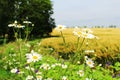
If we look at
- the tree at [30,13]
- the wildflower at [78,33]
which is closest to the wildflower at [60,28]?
the wildflower at [78,33]

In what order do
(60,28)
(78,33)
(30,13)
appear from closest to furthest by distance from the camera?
(78,33)
(60,28)
(30,13)

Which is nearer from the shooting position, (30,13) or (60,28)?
(60,28)

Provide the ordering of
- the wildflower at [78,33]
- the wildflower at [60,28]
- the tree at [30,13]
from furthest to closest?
the tree at [30,13], the wildflower at [60,28], the wildflower at [78,33]

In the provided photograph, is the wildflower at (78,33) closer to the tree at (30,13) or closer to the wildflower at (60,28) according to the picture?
the wildflower at (60,28)

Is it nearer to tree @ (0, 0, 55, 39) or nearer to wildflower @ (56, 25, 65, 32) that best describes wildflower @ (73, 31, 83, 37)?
wildflower @ (56, 25, 65, 32)

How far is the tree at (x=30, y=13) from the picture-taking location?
49188mm

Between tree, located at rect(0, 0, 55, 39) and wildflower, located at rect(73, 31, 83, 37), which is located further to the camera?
tree, located at rect(0, 0, 55, 39)

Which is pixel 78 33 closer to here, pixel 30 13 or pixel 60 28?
pixel 60 28

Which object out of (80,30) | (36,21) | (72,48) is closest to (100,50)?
(72,48)

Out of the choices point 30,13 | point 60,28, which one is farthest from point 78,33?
point 30,13

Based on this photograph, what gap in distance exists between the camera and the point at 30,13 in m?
54.2

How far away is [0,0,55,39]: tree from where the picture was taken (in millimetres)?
49188

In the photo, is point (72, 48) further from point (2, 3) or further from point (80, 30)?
point (2, 3)

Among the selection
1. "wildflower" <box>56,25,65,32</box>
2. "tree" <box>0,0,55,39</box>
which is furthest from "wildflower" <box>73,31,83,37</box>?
"tree" <box>0,0,55,39</box>
